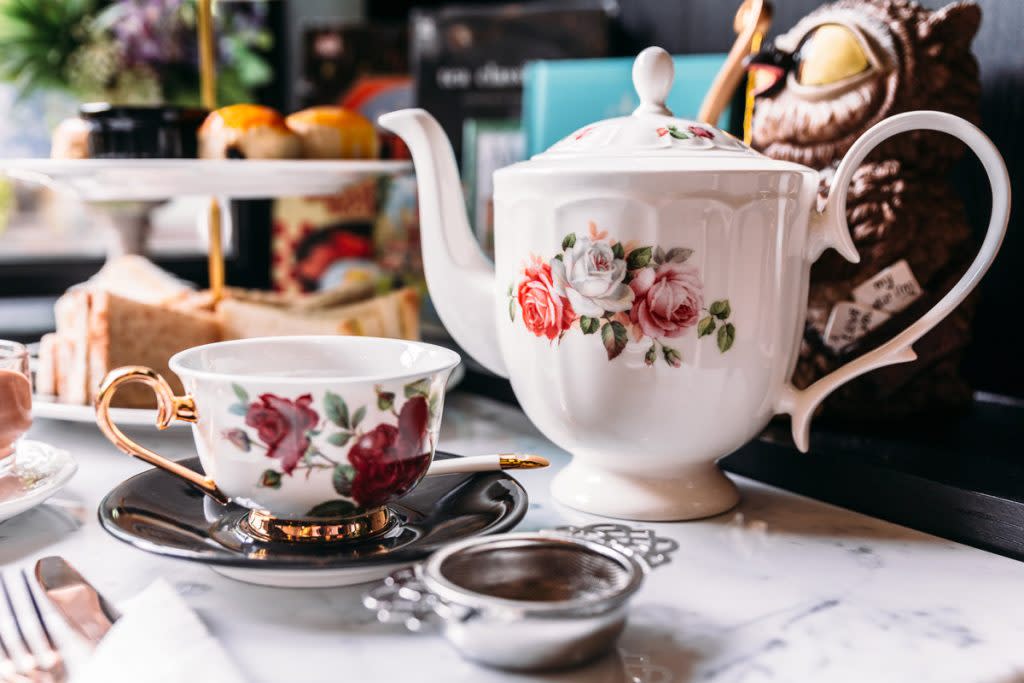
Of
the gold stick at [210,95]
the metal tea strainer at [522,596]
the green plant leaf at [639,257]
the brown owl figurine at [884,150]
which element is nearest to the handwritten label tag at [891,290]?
the brown owl figurine at [884,150]

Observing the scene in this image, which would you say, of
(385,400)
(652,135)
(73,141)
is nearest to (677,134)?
(652,135)

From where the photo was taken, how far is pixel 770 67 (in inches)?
27.2

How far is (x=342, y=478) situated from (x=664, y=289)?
0.19 metres

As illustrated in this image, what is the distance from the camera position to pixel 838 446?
62 centimetres

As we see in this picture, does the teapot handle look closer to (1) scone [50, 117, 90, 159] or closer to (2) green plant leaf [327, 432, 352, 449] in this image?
(2) green plant leaf [327, 432, 352, 449]

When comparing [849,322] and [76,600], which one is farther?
[849,322]

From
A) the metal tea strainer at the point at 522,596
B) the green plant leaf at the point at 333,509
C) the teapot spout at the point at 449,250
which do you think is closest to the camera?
the metal tea strainer at the point at 522,596

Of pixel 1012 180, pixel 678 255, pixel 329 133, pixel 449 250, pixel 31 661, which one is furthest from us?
pixel 329 133

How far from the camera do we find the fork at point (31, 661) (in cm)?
39

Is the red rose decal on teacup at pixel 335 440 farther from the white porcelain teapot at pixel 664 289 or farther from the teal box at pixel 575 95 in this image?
the teal box at pixel 575 95

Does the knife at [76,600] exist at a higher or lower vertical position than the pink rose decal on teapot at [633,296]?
lower

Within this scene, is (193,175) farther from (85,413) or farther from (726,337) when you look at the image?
(726,337)

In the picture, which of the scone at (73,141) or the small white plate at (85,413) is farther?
the scone at (73,141)

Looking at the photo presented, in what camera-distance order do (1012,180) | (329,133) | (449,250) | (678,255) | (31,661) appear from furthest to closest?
(329,133), (1012,180), (449,250), (678,255), (31,661)
